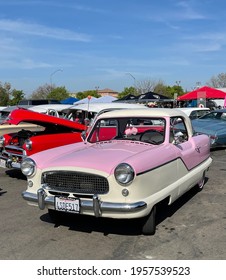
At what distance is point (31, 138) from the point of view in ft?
25.5

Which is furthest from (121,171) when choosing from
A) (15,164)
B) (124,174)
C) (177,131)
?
(15,164)

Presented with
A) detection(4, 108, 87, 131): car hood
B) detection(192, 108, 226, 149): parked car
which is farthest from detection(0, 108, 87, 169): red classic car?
detection(192, 108, 226, 149): parked car

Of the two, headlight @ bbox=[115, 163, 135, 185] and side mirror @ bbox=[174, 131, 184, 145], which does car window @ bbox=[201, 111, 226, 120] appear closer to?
side mirror @ bbox=[174, 131, 184, 145]

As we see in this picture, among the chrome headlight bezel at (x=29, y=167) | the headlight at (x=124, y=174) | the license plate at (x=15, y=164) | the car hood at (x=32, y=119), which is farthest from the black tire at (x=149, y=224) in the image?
the car hood at (x=32, y=119)

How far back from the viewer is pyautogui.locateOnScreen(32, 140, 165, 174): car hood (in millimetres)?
4332

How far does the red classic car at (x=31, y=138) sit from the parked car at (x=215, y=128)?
420 centimetres

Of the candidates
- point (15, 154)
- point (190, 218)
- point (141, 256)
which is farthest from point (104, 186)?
point (15, 154)

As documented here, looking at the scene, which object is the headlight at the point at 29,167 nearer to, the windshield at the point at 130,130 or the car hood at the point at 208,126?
the windshield at the point at 130,130

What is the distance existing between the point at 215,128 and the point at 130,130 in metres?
6.98

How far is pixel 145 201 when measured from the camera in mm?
4270

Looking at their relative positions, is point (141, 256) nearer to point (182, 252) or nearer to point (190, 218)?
point (182, 252)

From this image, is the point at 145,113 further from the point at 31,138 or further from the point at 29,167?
the point at 31,138

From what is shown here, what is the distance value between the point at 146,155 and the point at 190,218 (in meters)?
1.37

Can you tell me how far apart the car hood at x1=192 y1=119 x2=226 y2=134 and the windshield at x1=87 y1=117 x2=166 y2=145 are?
21.3ft
